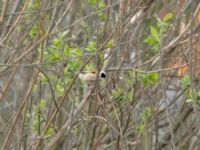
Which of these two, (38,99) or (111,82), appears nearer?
(111,82)

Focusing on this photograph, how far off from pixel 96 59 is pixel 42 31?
624mm

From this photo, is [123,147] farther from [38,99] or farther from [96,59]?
[38,99]

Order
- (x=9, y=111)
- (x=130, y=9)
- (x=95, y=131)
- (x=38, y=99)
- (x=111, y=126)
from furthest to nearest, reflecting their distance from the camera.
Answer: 1. (x=9, y=111)
2. (x=38, y=99)
3. (x=95, y=131)
4. (x=130, y=9)
5. (x=111, y=126)

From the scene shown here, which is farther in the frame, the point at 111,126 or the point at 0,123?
the point at 0,123

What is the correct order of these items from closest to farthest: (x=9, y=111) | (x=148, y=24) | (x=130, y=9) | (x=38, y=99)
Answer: (x=130, y=9)
(x=38, y=99)
(x=9, y=111)
(x=148, y=24)

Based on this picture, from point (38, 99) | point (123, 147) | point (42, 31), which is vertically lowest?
point (123, 147)

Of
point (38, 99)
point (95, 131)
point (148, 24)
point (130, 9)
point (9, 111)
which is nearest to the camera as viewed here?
point (130, 9)

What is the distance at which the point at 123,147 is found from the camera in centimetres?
377

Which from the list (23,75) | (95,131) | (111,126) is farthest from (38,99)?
(23,75)

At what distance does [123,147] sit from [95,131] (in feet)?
2.18

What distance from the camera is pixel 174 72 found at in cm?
518

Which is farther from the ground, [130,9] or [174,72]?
[130,9]

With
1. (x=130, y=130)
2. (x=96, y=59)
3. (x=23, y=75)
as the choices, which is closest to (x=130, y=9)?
(x=96, y=59)

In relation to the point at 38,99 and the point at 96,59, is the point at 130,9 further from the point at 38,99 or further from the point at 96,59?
the point at 38,99
